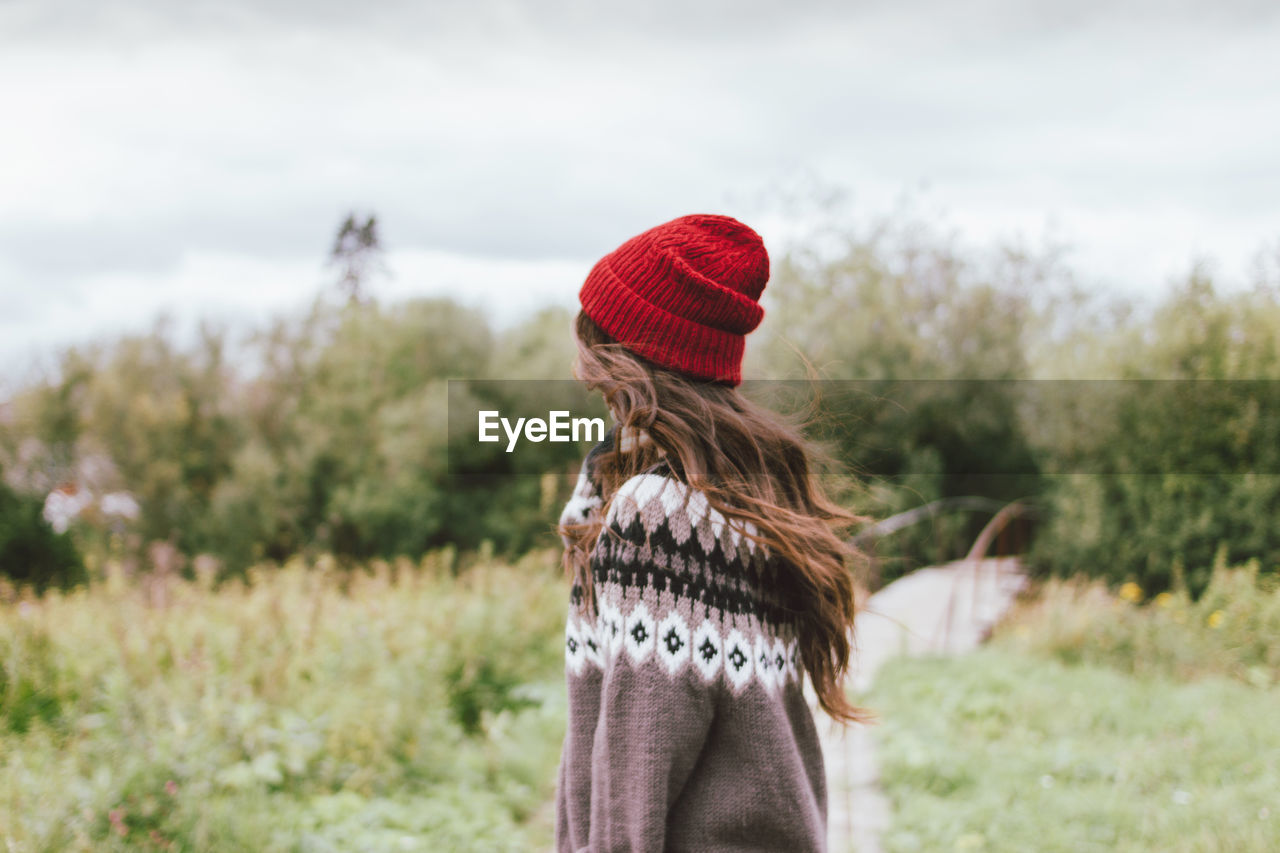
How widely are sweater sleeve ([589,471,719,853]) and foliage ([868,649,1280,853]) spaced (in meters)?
2.94

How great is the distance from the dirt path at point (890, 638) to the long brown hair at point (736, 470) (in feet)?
0.65

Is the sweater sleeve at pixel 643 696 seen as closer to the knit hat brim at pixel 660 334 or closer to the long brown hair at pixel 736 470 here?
the long brown hair at pixel 736 470

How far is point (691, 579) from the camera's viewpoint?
1.26 m

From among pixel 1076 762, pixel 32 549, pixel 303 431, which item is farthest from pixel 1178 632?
pixel 303 431

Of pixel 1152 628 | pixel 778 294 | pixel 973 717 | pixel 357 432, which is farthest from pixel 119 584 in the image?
pixel 357 432

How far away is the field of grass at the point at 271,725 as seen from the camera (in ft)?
9.77

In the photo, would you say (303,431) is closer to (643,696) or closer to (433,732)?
(433,732)

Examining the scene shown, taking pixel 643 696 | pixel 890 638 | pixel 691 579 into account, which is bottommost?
pixel 890 638

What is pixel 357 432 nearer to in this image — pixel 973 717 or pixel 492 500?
pixel 492 500

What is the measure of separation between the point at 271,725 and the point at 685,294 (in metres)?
3.48

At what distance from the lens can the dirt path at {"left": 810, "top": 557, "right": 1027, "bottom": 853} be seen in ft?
13.0

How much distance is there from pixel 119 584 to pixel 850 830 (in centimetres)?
488

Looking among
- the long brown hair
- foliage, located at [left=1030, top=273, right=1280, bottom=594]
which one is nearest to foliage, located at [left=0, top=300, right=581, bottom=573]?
foliage, located at [left=1030, top=273, right=1280, bottom=594]

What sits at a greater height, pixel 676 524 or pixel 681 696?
pixel 676 524
